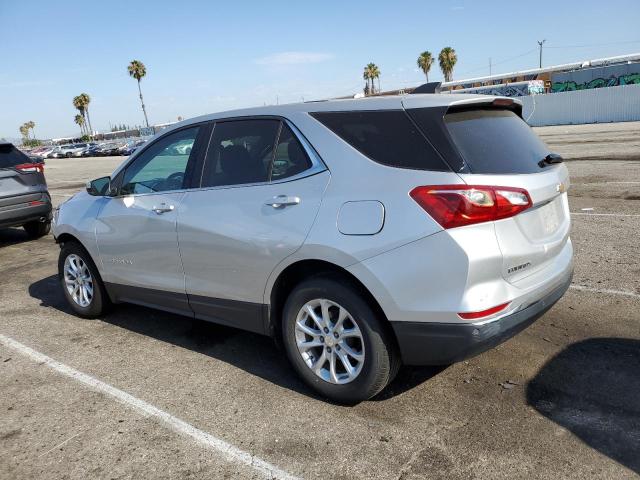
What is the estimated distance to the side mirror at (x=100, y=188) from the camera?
482 centimetres

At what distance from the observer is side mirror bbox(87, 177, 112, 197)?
4.82 m


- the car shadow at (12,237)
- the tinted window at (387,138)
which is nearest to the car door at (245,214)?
the tinted window at (387,138)

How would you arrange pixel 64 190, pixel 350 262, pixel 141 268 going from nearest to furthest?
1. pixel 350 262
2. pixel 141 268
3. pixel 64 190

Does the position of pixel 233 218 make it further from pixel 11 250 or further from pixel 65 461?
pixel 11 250

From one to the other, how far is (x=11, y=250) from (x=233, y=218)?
6.86 meters

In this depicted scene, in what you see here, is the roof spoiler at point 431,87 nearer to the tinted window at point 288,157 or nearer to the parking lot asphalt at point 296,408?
the tinted window at point 288,157

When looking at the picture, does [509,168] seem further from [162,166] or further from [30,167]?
[30,167]

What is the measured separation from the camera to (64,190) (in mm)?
18359

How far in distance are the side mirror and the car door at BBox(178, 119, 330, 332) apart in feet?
3.96

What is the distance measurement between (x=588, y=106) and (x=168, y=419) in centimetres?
3864

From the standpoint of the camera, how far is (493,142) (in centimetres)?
316

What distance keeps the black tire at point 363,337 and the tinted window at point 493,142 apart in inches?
37.9

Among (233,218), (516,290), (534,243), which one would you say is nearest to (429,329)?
(516,290)

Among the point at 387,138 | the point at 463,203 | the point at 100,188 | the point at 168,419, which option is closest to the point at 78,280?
the point at 100,188
